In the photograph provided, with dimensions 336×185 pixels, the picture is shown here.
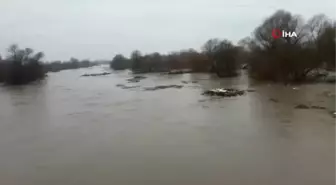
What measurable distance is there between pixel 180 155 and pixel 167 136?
103 inches

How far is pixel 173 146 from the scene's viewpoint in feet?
37.7

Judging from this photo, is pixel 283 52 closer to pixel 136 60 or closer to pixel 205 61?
pixel 205 61

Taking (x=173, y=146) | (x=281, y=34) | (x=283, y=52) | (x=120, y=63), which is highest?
(x=281, y=34)

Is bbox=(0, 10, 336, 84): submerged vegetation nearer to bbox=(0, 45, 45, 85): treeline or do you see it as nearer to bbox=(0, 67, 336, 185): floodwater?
bbox=(0, 45, 45, 85): treeline

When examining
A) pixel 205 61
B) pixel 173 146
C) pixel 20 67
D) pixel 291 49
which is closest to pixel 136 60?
pixel 205 61

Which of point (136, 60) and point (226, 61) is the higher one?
point (136, 60)

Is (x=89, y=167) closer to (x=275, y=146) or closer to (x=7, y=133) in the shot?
(x=275, y=146)

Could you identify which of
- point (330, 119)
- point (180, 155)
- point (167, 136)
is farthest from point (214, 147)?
point (330, 119)

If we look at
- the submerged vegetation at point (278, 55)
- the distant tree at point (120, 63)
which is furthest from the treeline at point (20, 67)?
the distant tree at point (120, 63)

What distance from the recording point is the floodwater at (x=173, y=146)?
866cm

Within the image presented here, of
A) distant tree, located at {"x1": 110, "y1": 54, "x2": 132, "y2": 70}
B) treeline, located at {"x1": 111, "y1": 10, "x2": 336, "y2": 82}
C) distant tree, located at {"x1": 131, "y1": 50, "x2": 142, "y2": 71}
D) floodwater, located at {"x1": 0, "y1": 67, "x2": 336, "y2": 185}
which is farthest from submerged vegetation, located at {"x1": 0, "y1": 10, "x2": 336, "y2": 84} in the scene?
distant tree, located at {"x1": 110, "y1": 54, "x2": 132, "y2": 70}

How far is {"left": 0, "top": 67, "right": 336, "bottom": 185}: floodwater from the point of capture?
866 centimetres

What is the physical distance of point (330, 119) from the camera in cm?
1497

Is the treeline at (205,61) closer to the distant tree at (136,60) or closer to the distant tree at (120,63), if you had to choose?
the distant tree at (136,60)
